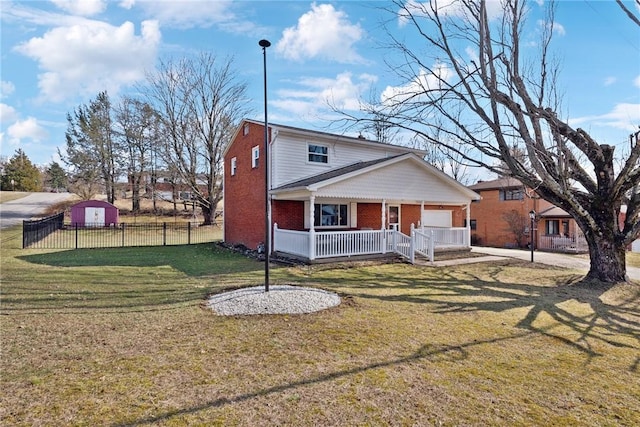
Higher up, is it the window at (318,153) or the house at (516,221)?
the window at (318,153)

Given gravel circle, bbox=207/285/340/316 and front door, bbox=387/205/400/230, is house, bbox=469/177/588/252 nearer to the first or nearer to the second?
front door, bbox=387/205/400/230

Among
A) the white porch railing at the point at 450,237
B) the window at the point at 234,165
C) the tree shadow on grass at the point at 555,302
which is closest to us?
the tree shadow on grass at the point at 555,302

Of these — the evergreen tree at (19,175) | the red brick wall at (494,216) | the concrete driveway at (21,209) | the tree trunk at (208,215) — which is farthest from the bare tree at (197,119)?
the evergreen tree at (19,175)

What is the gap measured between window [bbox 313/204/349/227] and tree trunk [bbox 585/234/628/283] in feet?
31.5

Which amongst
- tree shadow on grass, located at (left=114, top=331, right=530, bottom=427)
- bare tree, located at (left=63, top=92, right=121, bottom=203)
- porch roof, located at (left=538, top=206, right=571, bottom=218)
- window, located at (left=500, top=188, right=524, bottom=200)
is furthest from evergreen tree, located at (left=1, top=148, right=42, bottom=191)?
porch roof, located at (left=538, top=206, right=571, bottom=218)

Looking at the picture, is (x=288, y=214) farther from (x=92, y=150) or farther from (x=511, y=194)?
(x=92, y=150)

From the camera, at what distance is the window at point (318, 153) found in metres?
16.4

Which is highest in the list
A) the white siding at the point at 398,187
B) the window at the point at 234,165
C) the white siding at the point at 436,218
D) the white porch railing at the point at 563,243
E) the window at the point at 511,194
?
the window at the point at 234,165

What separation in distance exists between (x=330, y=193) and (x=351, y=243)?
7.05 ft

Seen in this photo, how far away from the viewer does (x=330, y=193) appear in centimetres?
1330

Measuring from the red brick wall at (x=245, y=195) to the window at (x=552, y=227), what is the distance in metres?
26.5

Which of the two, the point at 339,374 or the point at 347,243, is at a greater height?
the point at 347,243

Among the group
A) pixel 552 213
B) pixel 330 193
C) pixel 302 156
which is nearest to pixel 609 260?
pixel 330 193

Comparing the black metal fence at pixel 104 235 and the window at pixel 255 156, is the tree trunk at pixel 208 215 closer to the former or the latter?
the black metal fence at pixel 104 235
